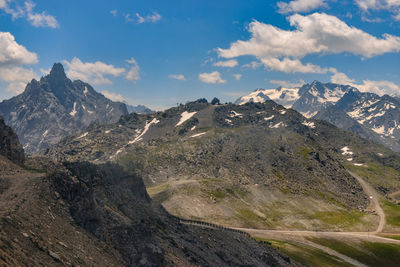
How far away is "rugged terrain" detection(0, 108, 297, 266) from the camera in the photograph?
39.6 metres

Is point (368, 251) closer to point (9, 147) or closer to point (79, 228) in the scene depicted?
point (79, 228)

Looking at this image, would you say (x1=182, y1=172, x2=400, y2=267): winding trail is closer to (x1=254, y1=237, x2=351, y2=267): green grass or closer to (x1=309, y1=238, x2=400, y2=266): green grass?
(x1=309, y1=238, x2=400, y2=266): green grass

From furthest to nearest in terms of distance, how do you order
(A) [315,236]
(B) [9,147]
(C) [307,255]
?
1. (A) [315,236]
2. (C) [307,255]
3. (B) [9,147]

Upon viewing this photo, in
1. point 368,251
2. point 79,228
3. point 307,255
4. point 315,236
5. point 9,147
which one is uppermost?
point 9,147

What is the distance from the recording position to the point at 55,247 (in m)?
42.1

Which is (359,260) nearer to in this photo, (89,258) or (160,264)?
(160,264)

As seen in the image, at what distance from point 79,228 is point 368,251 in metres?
147

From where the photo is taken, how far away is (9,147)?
9775 cm

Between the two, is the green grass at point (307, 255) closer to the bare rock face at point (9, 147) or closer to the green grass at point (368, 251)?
the green grass at point (368, 251)

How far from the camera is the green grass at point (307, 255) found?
122 m

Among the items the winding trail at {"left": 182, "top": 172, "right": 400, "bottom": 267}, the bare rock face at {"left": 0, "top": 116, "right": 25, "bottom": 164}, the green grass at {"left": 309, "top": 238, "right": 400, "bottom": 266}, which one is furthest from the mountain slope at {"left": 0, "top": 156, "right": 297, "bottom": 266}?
the green grass at {"left": 309, "top": 238, "right": 400, "bottom": 266}

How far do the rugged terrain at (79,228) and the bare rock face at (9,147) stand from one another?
7.81ft

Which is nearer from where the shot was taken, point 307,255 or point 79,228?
point 79,228

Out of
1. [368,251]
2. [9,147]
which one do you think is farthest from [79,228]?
[368,251]
